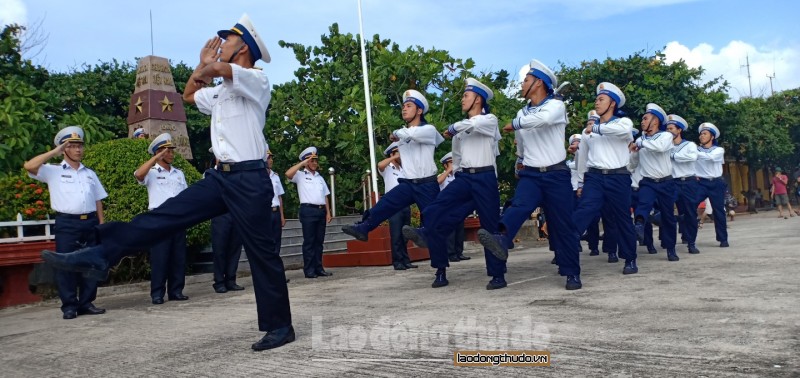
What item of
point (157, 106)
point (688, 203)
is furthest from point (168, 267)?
point (688, 203)

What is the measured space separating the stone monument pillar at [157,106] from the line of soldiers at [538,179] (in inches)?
245

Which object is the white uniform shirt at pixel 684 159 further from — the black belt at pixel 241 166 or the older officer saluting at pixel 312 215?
the black belt at pixel 241 166

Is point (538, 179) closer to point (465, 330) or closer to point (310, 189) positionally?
point (465, 330)

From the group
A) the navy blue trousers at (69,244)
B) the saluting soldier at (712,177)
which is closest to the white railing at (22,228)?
the navy blue trousers at (69,244)

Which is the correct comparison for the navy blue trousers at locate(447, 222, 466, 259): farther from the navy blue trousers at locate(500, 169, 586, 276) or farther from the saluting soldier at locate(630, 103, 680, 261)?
the navy blue trousers at locate(500, 169, 586, 276)

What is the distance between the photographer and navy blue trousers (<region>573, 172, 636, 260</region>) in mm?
7320

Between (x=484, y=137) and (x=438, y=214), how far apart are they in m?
0.89

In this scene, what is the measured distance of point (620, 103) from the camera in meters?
7.48

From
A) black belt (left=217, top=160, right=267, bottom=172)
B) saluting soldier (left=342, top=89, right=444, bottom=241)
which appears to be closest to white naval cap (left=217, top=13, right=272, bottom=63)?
black belt (left=217, top=160, right=267, bottom=172)

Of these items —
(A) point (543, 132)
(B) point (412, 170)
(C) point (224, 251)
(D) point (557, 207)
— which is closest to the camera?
(D) point (557, 207)

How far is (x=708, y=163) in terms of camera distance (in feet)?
34.8

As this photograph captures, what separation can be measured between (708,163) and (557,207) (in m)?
5.31

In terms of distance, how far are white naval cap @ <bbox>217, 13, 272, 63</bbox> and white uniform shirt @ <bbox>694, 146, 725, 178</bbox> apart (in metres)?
8.04

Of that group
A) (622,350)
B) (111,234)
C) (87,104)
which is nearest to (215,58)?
(111,234)
